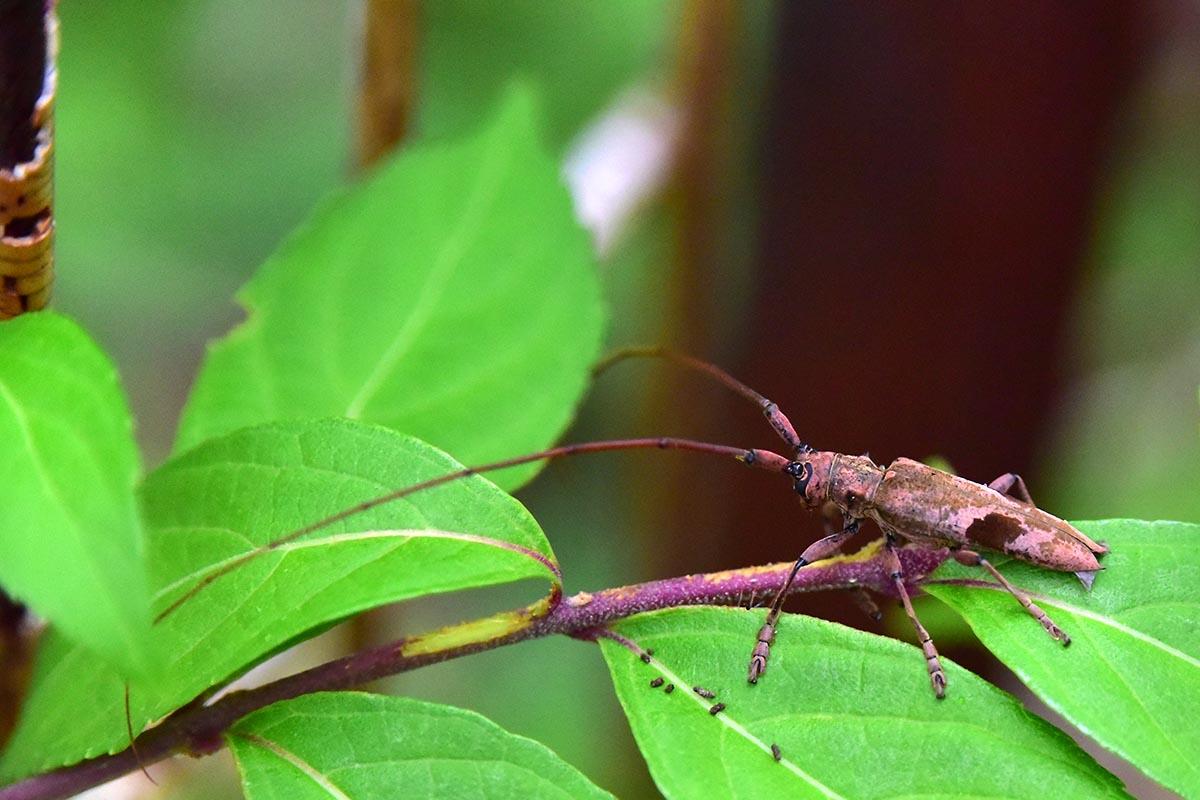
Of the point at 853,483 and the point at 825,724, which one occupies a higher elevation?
the point at 825,724

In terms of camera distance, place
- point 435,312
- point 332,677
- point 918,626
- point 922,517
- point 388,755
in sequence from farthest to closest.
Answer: point 435,312
point 922,517
point 918,626
point 332,677
point 388,755

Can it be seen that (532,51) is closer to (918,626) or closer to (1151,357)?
(1151,357)

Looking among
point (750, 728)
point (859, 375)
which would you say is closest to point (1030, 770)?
point (750, 728)

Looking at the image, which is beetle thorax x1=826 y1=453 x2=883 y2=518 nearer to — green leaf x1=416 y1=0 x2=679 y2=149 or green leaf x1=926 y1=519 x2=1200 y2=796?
green leaf x1=926 y1=519 x2=1200 y2=796

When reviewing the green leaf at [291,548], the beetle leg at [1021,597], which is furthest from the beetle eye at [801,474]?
the green leaf at [291,548]

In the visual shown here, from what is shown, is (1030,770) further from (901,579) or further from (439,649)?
(439,649)

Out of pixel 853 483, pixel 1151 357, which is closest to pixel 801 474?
pixel 853 483

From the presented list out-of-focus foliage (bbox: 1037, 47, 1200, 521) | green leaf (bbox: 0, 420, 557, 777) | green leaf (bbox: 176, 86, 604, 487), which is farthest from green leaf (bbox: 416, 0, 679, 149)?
green leaf (bbox: 0, 420, 557, 777)

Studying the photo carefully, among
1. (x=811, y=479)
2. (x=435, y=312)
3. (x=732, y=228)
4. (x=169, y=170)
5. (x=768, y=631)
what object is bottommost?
(x=169, y=170)

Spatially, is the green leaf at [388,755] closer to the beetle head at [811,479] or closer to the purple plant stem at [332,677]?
the purple plant stem at [332,677]
